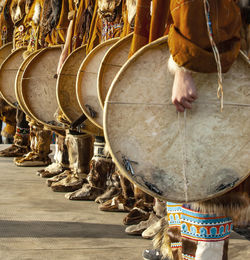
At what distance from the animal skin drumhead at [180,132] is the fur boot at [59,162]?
318 centimetres

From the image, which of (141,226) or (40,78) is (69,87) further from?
(141,226)

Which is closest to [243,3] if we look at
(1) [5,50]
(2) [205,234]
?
(2) [205,234]

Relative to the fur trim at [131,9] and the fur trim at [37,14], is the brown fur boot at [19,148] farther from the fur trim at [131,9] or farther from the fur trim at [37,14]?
the fur trim at [131,9]

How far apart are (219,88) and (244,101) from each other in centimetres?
14

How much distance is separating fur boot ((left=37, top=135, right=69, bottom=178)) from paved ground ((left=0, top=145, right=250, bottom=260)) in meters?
0.78

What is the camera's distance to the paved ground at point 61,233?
2398 millimetres

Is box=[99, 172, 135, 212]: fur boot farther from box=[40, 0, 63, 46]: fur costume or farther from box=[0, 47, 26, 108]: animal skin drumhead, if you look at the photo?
box=[0, 47, 26, 108]: animal skin drumhead

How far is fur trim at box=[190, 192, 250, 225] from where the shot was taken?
1585 mm

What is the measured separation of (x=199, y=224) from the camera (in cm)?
161

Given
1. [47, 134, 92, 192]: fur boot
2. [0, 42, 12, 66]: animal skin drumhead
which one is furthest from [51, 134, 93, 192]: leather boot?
[0, 42, 12, 66]: animal skin drumhead

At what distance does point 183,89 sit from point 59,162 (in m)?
3.46

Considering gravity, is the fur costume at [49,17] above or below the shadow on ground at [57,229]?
above

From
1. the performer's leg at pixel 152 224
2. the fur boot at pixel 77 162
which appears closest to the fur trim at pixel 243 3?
the performer's leg at pixel 152 224

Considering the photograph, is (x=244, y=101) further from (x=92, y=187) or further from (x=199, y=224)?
(x=92, y=187)
